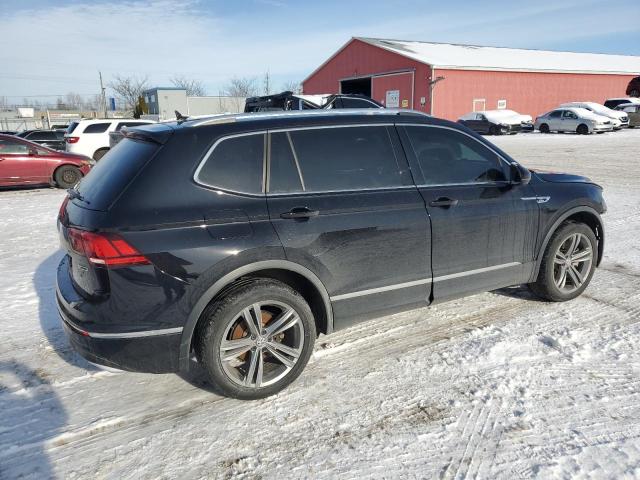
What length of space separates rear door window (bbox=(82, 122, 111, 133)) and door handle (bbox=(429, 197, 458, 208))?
14.1 m

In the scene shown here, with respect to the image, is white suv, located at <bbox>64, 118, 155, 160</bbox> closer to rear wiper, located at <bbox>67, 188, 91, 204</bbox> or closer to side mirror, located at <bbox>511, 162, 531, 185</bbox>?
rear wiper, located at <bbox>67, 188, 91, 204</bbox>

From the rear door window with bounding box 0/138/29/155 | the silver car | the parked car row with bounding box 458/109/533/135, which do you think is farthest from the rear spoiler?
the silver car

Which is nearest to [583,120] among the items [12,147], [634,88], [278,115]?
[634,88]

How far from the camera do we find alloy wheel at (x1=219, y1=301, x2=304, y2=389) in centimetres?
304

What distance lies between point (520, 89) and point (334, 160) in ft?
127

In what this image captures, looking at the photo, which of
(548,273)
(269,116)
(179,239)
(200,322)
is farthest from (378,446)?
(548,273)

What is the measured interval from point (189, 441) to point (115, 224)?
133cm

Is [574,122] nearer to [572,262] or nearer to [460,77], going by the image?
[460,77]

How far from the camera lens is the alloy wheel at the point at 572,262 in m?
4.41

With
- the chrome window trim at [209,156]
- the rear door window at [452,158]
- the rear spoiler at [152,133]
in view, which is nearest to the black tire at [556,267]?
the rear door window at [452,158]

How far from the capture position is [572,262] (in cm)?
447

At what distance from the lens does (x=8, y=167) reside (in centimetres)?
1160

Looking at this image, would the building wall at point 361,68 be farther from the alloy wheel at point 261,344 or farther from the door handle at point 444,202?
the alloy wheel at point 261,344

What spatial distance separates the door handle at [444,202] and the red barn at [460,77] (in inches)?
1217
